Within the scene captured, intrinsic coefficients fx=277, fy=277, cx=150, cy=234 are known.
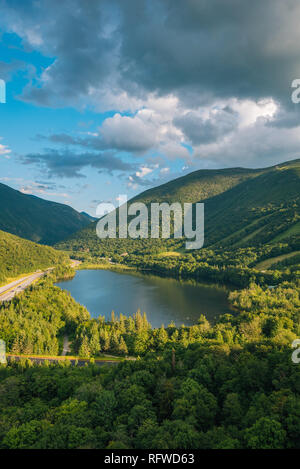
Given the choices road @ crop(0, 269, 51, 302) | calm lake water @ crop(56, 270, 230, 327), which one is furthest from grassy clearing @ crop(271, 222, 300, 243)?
road @ crop(0, 269, 51, 302)

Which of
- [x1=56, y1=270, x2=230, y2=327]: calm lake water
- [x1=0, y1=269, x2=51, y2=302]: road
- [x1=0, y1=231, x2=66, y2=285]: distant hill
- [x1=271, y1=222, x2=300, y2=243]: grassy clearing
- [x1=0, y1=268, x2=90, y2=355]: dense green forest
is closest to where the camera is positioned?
[x1=0, y1=268, x2=90, y2=355]: dense green forest

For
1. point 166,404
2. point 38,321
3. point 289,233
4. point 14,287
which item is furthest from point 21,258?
point 166,404

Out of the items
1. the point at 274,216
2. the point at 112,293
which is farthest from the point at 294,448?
the point at 274,216

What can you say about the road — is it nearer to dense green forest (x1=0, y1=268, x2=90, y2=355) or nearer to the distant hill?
the distant hill

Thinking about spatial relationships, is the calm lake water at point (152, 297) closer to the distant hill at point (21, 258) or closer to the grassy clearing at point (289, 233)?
the distant hill at point (21, 258)

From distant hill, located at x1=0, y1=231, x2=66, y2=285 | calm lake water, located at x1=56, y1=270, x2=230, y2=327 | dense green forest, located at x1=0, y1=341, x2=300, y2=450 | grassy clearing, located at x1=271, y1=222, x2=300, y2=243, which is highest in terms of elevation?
grassy clearing, located at x1=271, y1=222, x2=300, y2=243

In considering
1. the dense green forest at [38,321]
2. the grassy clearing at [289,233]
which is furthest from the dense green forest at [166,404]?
the grassy clearing at [289,233]
